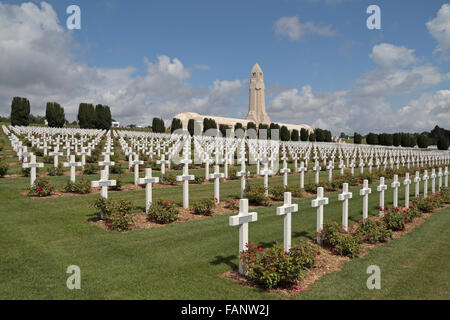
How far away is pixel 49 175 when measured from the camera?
13305 mm

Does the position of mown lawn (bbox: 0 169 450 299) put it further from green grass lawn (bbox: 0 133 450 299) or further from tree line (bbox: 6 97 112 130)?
tree line (bbox: 6 97 112 130)

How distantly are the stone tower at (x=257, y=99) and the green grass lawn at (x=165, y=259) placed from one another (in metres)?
69.7

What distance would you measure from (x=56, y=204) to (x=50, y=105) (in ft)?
118

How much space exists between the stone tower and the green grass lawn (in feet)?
229

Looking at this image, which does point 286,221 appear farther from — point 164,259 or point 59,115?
point 59,115

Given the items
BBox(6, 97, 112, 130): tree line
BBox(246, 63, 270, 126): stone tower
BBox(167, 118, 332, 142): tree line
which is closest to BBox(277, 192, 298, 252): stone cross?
BBox(167, 118, 332, 142): tree line

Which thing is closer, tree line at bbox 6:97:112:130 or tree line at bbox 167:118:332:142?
tree line at bbox 6:97:112:130

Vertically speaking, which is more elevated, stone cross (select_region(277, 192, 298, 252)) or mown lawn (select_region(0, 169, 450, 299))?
stone cross (select_region(277, 192, 298, 252))

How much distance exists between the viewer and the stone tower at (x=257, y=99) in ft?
254

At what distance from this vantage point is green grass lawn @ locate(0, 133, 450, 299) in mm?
4367

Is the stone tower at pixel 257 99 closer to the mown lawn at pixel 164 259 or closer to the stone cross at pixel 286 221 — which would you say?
the mown lawn at pixel 164 259

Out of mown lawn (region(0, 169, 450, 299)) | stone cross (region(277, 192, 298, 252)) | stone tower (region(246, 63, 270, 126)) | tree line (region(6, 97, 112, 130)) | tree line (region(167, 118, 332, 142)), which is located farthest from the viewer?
stone tower (region(246, 63, 270, 126))
